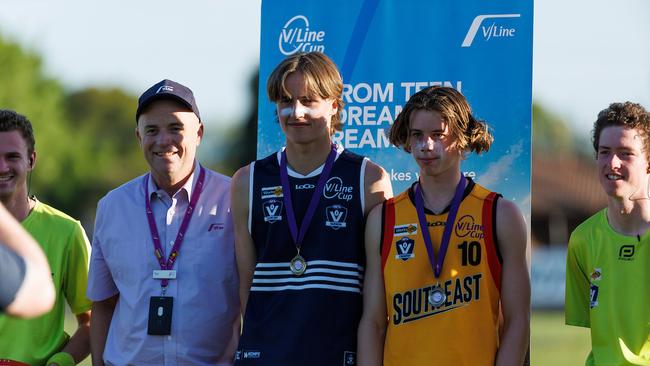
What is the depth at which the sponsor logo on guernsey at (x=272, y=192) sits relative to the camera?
15.3ft

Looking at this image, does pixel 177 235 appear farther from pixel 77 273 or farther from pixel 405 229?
pixel 405 229

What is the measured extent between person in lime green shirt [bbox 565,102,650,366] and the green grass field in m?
13.0

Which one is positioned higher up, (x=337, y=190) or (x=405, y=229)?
(x=337, y=190)

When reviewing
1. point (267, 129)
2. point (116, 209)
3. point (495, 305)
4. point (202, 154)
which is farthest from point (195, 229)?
point (202, 154)

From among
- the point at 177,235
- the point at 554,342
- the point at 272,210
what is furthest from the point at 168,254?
the point at 554,342

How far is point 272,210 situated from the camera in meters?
4.66

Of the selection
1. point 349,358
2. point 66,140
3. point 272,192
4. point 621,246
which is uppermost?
point 66,140

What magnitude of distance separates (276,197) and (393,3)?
56.6 inches

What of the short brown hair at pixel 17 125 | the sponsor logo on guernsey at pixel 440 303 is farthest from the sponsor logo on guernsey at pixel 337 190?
the short brown hair at pixel 17 125

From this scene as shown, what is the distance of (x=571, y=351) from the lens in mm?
25156

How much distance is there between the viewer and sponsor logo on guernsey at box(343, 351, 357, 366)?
4477 mm

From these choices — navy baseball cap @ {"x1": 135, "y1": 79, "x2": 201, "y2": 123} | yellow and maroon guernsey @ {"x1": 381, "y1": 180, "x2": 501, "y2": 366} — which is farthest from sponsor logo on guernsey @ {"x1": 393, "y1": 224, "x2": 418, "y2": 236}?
navy baseball cap @ {"x1": 135, "y1": 79, "x2": 201, "y2": 123}

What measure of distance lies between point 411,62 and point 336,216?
122cm

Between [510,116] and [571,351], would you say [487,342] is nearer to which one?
[510,116]
